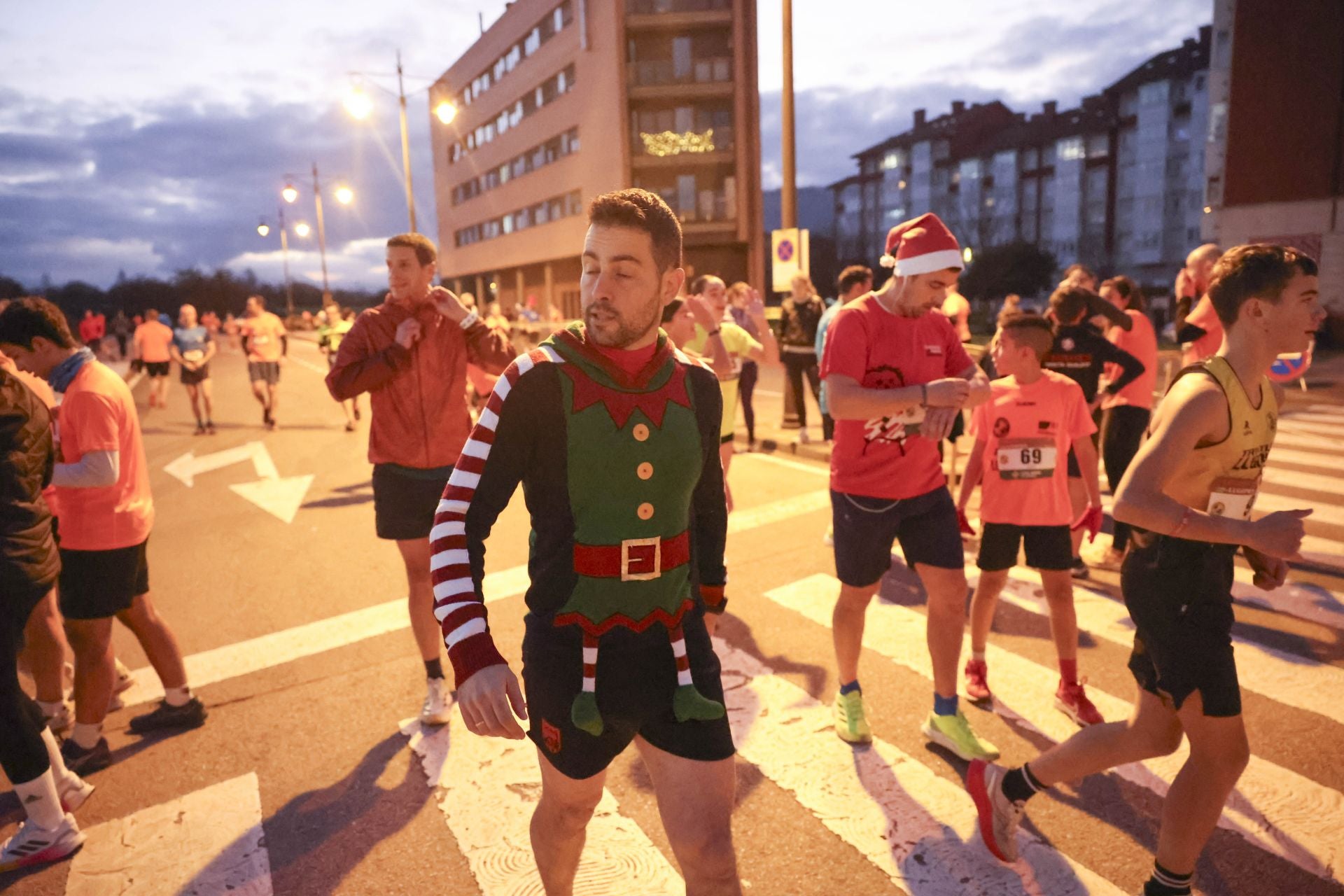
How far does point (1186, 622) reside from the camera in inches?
97.3

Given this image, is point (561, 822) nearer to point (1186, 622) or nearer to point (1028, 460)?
point (1186, 622)

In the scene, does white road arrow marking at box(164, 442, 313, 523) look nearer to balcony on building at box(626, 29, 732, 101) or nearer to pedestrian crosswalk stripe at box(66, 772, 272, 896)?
pedestrian crosswalk stripe at box(66, 772, 272, 896)

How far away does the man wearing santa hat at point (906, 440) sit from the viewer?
3.48 metres

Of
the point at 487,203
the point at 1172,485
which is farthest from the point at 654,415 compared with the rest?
the point at 487,203

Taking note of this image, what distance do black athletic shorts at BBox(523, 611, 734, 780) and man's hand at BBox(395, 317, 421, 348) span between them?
2.41 meters

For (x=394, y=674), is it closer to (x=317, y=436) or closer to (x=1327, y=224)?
(x=317, y=436)

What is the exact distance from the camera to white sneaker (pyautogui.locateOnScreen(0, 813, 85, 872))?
3133 mm

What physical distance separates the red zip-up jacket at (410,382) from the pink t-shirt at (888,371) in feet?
5.77

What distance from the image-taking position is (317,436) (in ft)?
45.7

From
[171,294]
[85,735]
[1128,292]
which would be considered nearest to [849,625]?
[85,735]

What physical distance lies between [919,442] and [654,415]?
1.91 m

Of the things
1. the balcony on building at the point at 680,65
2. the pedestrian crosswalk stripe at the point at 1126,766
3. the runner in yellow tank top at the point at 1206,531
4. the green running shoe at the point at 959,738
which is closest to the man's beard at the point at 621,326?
the runner in yellow tank top at the point at 1206,531

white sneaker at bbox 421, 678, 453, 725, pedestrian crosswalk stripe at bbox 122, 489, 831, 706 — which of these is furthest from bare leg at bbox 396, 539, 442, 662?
pedestrian crosswalk stripe at bbox 122, 489, 831, 706

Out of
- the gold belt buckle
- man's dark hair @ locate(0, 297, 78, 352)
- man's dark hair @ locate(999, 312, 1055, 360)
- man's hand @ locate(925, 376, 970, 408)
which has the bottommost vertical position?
the gold belt buckle
